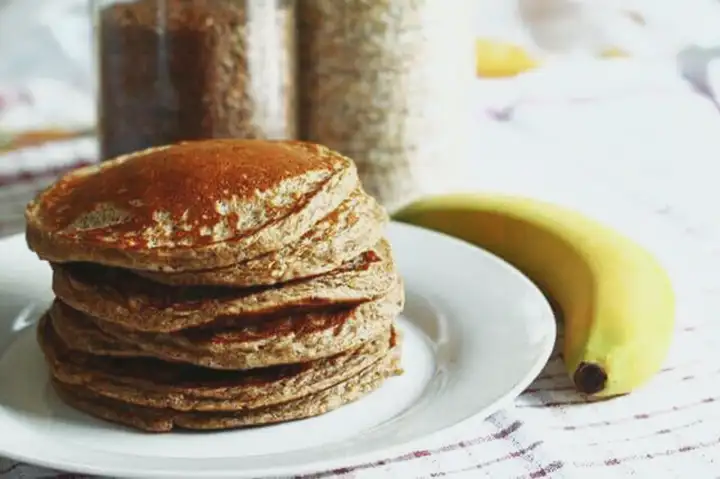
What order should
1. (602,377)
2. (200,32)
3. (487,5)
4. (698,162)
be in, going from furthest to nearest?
(487,5) → (698,162) → (200,32) → (602,377)

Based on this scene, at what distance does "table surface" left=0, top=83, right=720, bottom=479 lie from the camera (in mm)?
1138

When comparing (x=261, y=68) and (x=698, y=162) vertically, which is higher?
(x=261, y=68)

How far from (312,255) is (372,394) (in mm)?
180

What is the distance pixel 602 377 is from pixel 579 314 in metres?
0.13

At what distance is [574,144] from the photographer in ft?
7.55

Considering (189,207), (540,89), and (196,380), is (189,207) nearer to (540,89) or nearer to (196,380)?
(196,380)

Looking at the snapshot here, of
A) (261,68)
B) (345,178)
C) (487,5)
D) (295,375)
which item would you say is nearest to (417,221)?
(261,68)

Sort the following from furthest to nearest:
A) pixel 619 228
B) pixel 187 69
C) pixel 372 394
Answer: pixel 619 228
pixel 187 69
pixel 372 394

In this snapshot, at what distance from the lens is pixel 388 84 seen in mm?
1803

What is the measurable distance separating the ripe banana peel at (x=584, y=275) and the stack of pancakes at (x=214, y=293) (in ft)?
0.75

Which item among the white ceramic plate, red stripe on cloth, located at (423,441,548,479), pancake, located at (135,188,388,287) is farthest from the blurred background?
red stripe on cloth, located at (423,441,548,479)

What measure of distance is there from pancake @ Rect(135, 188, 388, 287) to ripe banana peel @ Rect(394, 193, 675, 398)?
27 cm

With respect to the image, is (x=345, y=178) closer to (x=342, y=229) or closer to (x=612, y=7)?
(x=342, y=229)

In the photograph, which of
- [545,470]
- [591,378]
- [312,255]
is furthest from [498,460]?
[312,255]
